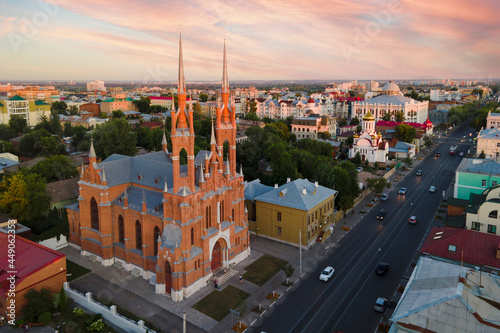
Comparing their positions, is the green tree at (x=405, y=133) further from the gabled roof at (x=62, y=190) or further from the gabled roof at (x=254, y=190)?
the gabled roof at (x=62, y=190)

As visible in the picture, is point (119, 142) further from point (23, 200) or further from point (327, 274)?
point (327, 274)

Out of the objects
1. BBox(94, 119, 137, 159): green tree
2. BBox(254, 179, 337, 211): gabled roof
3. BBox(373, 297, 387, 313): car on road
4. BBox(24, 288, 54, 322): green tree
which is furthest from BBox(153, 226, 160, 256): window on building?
BBox(94, 119, 137, 159): green tree

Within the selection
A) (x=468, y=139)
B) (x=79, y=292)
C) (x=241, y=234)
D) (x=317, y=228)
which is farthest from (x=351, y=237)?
(x=468, y=139)

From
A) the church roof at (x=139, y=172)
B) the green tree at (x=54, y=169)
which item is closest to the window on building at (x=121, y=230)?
the church roof at (x=139, y=172)

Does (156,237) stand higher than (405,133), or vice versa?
(405,133)

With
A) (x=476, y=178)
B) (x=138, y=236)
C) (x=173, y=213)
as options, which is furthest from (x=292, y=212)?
(x=476, y=178)
